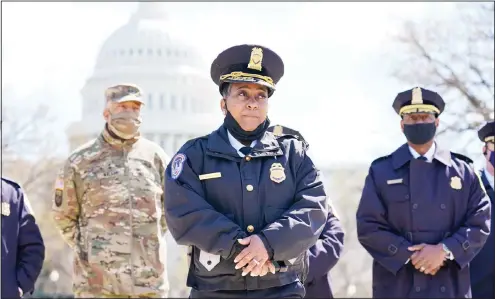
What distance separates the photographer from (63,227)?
26.1 ft

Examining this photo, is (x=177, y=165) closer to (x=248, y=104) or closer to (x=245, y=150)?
(x=245, y=150)

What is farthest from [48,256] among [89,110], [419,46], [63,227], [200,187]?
[200,187]

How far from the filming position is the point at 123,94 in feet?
26.2

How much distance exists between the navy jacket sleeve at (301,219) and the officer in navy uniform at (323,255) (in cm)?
141

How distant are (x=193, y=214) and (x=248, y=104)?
29.2 inches

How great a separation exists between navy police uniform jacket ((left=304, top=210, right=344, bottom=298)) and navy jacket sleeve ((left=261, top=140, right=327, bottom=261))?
5.30ft

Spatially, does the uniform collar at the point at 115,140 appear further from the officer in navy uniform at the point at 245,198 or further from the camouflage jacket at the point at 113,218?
the officer in navy uniform at the point at 245,198

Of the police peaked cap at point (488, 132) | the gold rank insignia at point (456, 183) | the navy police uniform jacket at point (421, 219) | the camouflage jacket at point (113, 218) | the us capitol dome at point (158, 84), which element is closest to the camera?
the navy police uniform jacket at point (421, 219)

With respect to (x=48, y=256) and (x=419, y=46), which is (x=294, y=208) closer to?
(x=419, y=46)

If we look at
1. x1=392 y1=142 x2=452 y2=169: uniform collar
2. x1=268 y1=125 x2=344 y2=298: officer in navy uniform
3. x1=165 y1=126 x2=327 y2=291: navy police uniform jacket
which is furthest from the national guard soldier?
x1=165 y1=126 x2=327 y2=291: navy police uniform jacket

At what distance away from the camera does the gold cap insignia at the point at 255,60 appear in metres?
5.42

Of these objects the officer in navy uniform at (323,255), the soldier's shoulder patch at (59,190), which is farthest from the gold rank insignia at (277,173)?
the soldier's shoulder patch at (59,190)

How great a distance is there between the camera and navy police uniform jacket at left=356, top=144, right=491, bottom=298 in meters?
7.20

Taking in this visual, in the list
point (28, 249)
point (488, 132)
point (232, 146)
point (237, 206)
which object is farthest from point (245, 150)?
point (488, 132)
